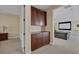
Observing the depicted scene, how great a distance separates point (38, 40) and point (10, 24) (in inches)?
203

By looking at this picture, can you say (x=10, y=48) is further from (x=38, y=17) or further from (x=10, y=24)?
(x=10, y=24)

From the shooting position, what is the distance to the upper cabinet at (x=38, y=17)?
5086 mm

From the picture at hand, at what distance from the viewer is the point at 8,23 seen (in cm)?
902

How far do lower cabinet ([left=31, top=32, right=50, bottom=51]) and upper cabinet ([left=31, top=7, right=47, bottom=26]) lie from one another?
2.38 feet

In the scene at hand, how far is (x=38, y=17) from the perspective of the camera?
5.64 metres

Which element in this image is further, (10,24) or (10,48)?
(10,24)

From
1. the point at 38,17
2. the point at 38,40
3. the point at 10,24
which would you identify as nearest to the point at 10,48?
the point at 38,40

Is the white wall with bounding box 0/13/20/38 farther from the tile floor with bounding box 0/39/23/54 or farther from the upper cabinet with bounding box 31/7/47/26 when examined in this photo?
the upper cabinet with bounding box 31/7/47/26

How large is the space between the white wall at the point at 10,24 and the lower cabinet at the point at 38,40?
14.5 ft

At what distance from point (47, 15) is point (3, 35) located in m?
4.05

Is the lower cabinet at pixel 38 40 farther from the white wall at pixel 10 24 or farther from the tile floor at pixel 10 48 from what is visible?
the white wall at pixel 10 24

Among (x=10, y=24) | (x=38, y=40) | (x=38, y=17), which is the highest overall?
(x=38, y=17)

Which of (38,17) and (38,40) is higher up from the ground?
(38,17)

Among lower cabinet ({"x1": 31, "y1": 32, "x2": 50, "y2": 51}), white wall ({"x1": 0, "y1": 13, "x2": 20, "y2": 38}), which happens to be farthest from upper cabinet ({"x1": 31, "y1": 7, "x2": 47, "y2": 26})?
white wall ({"x1": 0, "y1": 13, "x2": 20, "y2": 38})
